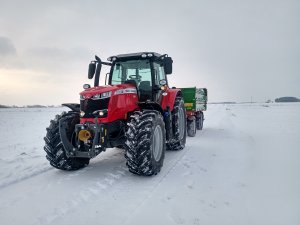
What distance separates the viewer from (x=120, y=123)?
5812mm

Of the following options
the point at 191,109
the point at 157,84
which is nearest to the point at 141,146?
the point at 157,84

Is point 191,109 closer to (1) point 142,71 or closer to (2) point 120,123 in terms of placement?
(1) point 142,71

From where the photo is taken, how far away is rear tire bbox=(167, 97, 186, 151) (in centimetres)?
745

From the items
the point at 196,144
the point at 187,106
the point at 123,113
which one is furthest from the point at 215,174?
the point at 187,106

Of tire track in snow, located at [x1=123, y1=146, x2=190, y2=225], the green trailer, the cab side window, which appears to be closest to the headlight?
the cab side window

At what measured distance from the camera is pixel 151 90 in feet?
22.1

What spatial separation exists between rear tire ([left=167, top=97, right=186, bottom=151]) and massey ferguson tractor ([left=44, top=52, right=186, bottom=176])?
1.88ft

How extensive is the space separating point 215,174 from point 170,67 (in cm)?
286

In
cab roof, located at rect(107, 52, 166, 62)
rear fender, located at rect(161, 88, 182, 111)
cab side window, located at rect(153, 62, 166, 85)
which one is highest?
cab roof, located at rect(107, 52, 166, 62)

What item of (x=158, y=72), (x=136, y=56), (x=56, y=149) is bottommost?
(x=56, y=149)

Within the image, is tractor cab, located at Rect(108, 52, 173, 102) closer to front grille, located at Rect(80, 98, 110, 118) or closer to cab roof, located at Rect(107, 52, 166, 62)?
cab roof, located at Rect(107, 52, 166, 62)

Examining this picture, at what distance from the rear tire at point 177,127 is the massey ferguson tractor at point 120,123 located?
57 centimetres

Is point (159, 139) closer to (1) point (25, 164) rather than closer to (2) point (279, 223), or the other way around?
(2) point (279, 223)

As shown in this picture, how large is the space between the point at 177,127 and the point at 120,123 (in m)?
2.17
